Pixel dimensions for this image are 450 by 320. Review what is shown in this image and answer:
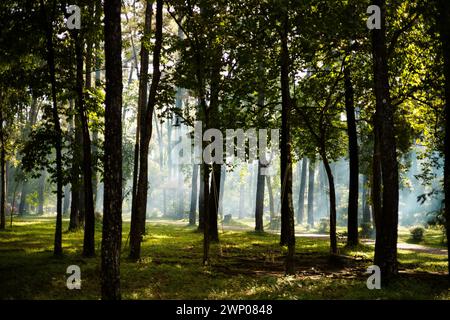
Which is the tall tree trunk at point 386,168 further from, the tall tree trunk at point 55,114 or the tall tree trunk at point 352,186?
the tall tree trunk at point 55,114

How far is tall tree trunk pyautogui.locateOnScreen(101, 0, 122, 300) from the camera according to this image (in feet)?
28.0

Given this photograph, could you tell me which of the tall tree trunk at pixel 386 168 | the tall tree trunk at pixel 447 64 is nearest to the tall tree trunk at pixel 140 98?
the tall tree trunk at pixel 386 168

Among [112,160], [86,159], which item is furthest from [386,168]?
[86,159]

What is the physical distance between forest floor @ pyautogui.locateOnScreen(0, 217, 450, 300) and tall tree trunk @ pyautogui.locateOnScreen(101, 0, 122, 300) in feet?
3.82

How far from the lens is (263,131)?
21.8 m

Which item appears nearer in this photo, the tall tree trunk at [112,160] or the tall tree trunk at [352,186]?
the tall tree trunk at [112,160]

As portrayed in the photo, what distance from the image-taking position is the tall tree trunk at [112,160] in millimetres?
8547

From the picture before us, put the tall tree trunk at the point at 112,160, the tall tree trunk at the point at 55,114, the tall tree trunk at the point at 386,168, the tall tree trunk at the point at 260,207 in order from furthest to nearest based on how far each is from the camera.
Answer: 1. the tall tree trunk at the point at 260,207
2. the tall tree trunk at the point at 55,114
3. the tall tree trunk at the point at 386,168
4. the tall tree trunk at the point at 112,160

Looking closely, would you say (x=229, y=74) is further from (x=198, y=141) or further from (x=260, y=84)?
(x=198, y=141)

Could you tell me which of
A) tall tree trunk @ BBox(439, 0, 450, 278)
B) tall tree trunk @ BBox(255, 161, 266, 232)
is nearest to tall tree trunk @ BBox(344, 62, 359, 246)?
tall tree trunk @ BBox(439, 0, 450, 278)

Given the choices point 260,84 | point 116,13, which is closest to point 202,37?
point 260,84

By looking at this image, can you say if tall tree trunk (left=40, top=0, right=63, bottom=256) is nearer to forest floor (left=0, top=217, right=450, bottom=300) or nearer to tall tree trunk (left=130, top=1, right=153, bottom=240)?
forest floor (left=0, top=217, right=450, bottom=300)

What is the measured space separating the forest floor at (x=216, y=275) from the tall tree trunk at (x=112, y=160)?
1.17m

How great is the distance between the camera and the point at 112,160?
28.1 ft
